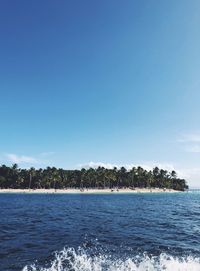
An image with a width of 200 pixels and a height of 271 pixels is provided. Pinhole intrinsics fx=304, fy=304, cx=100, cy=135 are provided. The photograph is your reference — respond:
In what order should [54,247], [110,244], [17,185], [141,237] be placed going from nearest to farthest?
1. [54,247]
2. [110,244]
3. [141,237]
4. [17,185]

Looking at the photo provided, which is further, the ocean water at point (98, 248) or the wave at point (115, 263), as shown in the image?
the ocean water at point (98, 248)

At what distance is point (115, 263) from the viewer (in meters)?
20.1

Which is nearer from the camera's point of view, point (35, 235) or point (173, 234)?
point (35, 235)

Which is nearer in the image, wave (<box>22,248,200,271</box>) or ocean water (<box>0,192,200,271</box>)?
wave (<box>22,248,200,271</box>)

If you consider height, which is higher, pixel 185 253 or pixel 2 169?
pixel 2 169

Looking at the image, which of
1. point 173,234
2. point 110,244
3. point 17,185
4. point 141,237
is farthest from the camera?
point 17,185

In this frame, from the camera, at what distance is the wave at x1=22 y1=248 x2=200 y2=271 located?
1880cm

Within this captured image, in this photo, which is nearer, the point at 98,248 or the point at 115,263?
the point at 115,263

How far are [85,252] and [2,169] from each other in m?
187

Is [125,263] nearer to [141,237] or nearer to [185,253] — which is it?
[185,253]

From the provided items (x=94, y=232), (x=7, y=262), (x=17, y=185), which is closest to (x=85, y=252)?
(x=7, y=262)

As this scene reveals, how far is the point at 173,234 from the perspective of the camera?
32438mm

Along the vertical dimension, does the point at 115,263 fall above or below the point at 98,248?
below

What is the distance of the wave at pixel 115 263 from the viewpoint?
18.8 metres
